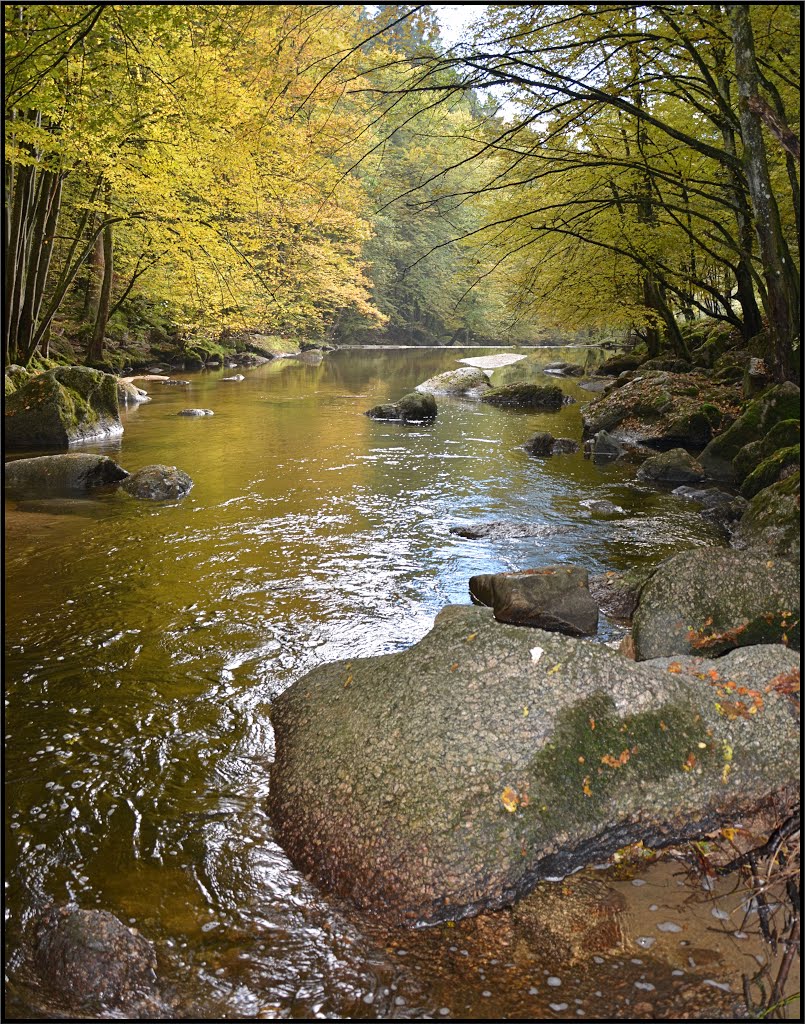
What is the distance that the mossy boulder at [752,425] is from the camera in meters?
9.63

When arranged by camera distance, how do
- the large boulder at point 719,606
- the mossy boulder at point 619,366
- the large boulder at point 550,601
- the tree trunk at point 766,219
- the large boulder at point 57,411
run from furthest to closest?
the mossy boulder at point 619,366 → the large boulder at point 57,411 → the tree trunk at point 766,219 → the large boulder at point 550,601 → the large boulder at point 719,606

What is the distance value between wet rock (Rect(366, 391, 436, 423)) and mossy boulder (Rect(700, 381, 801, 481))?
6905 millimetres

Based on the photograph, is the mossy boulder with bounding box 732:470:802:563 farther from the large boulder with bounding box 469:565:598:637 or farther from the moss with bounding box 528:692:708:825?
the moss with bounding box 528:692:708:825

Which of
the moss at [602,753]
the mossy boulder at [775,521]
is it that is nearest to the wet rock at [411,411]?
the mossy boulder at [775,521]

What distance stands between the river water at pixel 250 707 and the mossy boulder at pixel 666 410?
2.24 meters

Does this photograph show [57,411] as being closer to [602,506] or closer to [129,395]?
[129,395]

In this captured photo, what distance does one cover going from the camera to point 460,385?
22297 millimetres

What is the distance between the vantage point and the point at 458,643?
12.1ft

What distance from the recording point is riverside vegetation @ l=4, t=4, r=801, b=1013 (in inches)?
122

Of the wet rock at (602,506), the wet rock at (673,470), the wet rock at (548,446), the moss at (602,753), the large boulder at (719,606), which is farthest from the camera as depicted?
the wet rock at (548,446)

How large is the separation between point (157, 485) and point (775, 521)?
22.9ft

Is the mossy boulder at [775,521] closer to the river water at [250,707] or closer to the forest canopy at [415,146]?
the river water at [250,707]

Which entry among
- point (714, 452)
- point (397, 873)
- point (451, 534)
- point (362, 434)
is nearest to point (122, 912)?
point (397, 873)

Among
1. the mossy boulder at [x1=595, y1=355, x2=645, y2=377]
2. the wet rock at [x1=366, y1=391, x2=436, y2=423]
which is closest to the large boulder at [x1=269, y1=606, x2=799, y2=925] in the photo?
the wet rock at [x1=366, y1=391, x2=436, y2=423]
